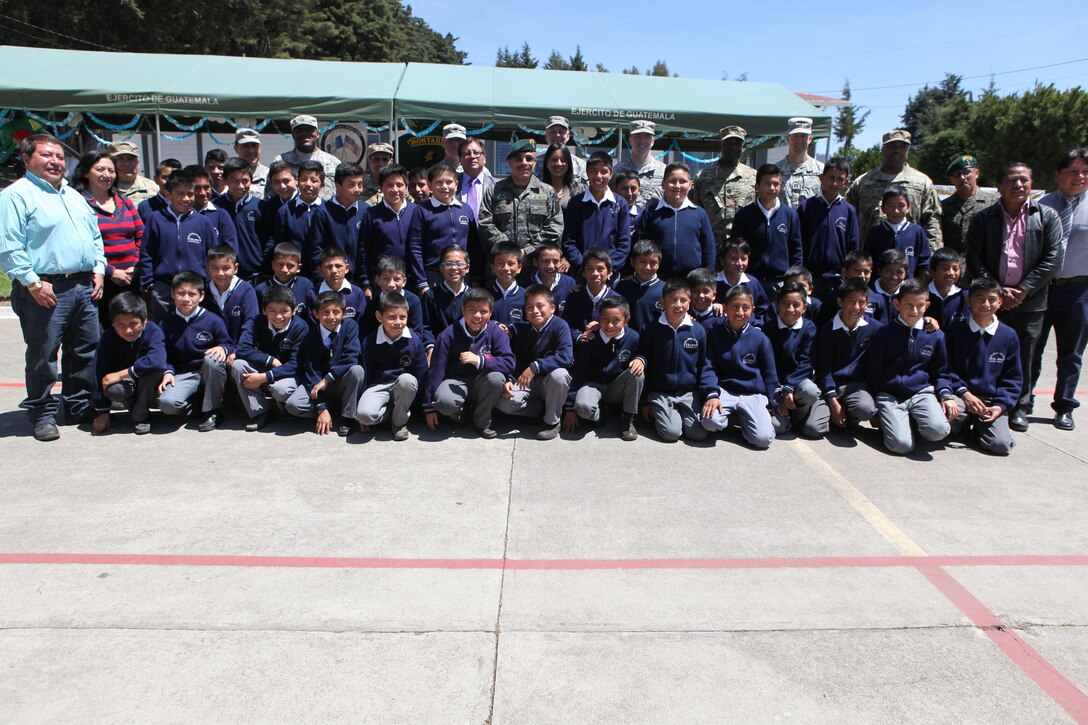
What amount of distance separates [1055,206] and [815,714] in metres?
5.39

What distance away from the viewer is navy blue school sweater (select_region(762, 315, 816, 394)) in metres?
5.72

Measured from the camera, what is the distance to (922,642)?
116 inches

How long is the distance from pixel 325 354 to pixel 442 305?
0.97 meters

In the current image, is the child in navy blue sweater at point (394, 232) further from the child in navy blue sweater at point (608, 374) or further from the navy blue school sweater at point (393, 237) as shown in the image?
the child in navy blue sweater at point (608, 374)

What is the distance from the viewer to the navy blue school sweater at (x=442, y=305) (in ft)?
19.1

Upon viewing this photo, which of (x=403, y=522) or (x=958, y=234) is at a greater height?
(x=958, y=234)

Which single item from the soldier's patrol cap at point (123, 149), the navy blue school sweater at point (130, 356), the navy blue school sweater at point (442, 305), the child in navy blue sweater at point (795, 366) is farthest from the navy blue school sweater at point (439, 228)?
the soldier's patrol cap at point (123, 149)

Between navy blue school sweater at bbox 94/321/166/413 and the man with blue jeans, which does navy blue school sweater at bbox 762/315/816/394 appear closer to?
navy blue school sweater at bbox 94/321/166/413

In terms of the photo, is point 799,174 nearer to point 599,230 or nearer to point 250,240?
point 599,230

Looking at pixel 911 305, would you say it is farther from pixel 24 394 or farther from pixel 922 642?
pixel 24 394

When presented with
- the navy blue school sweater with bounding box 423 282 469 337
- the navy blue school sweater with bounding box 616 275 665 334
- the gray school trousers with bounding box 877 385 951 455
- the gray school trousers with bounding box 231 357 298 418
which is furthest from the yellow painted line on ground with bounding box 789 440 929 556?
the gray school trousers with bounding box 231 357 298 418

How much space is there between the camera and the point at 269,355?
564cm

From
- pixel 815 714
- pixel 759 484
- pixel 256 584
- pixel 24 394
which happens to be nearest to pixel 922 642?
pixel 815 714

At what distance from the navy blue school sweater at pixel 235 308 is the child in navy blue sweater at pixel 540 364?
207 centimetres
